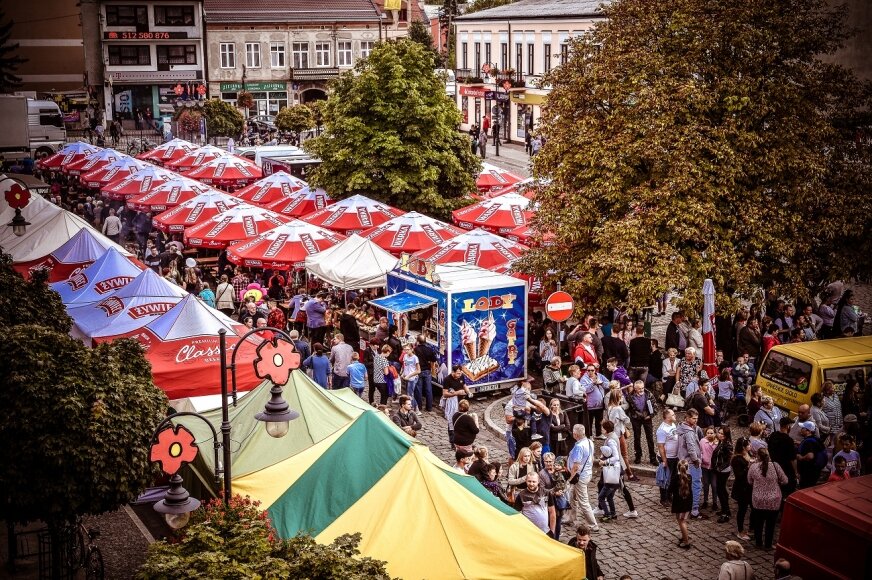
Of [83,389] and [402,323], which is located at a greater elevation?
[83,389]

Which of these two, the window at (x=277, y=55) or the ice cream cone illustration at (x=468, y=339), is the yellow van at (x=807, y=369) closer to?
the ice cream cone illustration at (x=468, y=339)

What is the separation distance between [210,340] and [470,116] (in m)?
53.7

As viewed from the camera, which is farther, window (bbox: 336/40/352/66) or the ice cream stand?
window (bbox: 336/40/352/66)

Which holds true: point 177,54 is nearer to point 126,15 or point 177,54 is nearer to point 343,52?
point 126,15

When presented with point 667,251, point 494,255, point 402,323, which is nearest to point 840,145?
point 667,251

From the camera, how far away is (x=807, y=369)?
1794 centimetres

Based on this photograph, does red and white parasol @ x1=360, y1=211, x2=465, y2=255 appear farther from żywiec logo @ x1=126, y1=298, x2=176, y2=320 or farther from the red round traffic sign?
żywiec logo @ x1=126, y1=298, x2=176, y2=320

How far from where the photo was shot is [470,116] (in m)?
69.8

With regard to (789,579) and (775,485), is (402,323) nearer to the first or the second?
(775,485)

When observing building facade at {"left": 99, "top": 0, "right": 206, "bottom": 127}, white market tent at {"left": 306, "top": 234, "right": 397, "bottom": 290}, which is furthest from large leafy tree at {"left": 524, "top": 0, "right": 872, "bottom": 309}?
building facade at {"left": 99, "top": 0, "right": 206, "bottom": 127}

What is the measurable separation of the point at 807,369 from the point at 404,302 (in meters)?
8.38

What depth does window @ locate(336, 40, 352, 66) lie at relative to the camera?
81.9 m

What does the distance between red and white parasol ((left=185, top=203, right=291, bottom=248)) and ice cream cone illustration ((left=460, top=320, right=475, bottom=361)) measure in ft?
31.6

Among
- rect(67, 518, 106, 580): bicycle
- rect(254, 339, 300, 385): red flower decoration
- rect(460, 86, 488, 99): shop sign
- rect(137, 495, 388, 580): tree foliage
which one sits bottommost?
rect(67, 518, 106, 580): bicycle
